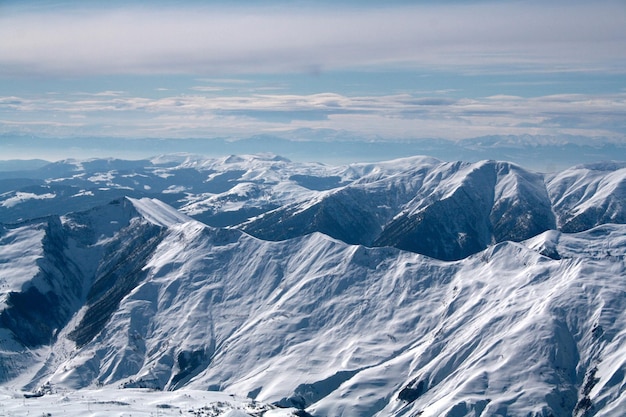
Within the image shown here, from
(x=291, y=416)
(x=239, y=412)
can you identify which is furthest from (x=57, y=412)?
(x=291, y=416)

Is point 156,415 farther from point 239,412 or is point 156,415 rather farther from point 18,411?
point 18,411

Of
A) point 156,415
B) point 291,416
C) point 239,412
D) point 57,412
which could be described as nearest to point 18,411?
point 57,412

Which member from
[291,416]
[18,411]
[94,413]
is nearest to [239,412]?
[291,416]

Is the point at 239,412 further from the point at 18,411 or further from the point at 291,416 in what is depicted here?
the point at 18,411

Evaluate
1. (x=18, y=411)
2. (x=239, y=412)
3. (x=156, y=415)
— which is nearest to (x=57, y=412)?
(x=18, y=411)

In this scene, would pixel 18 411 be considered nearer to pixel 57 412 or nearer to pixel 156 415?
pixel 57 412
